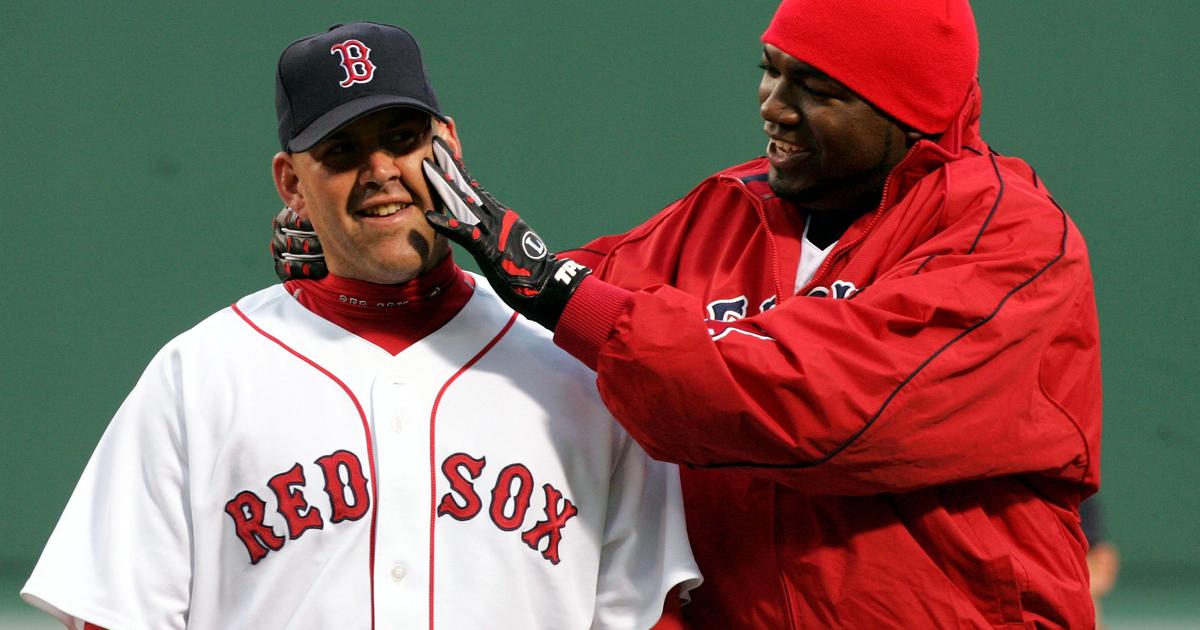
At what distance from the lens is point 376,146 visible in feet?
6.41

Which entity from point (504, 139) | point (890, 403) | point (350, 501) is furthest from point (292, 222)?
point (504, 139)

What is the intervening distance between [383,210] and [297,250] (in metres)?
0.24

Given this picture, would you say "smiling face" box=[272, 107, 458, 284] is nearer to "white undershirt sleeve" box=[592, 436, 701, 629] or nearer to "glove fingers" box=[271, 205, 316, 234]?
"glove fingers" box=[271, 205, 316, 234]

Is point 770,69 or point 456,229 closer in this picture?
point 456,229

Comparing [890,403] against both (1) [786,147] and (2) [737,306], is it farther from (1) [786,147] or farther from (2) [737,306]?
(1) [786,147]

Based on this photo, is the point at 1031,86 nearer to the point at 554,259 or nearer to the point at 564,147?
the point at 564,147

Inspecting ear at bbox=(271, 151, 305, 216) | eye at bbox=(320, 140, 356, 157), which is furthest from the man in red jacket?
ear at bbox=(271, 151, 305, 216)

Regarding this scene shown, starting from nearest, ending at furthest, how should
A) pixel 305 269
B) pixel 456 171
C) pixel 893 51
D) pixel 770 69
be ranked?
1. pixel 456 171
2. pixel 305 269
3. pixel 893 51
4. pixel 770 69

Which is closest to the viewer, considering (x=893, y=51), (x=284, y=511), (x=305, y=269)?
(x=284, y=511)

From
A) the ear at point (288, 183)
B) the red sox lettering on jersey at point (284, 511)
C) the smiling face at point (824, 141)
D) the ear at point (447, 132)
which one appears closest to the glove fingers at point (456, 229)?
the ear at point (447, 132)

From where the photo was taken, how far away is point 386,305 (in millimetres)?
2018

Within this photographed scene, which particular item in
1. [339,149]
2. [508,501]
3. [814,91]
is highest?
[339,149]

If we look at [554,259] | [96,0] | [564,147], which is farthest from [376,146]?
[96,0]

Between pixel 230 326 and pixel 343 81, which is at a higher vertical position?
pixel 343 81
